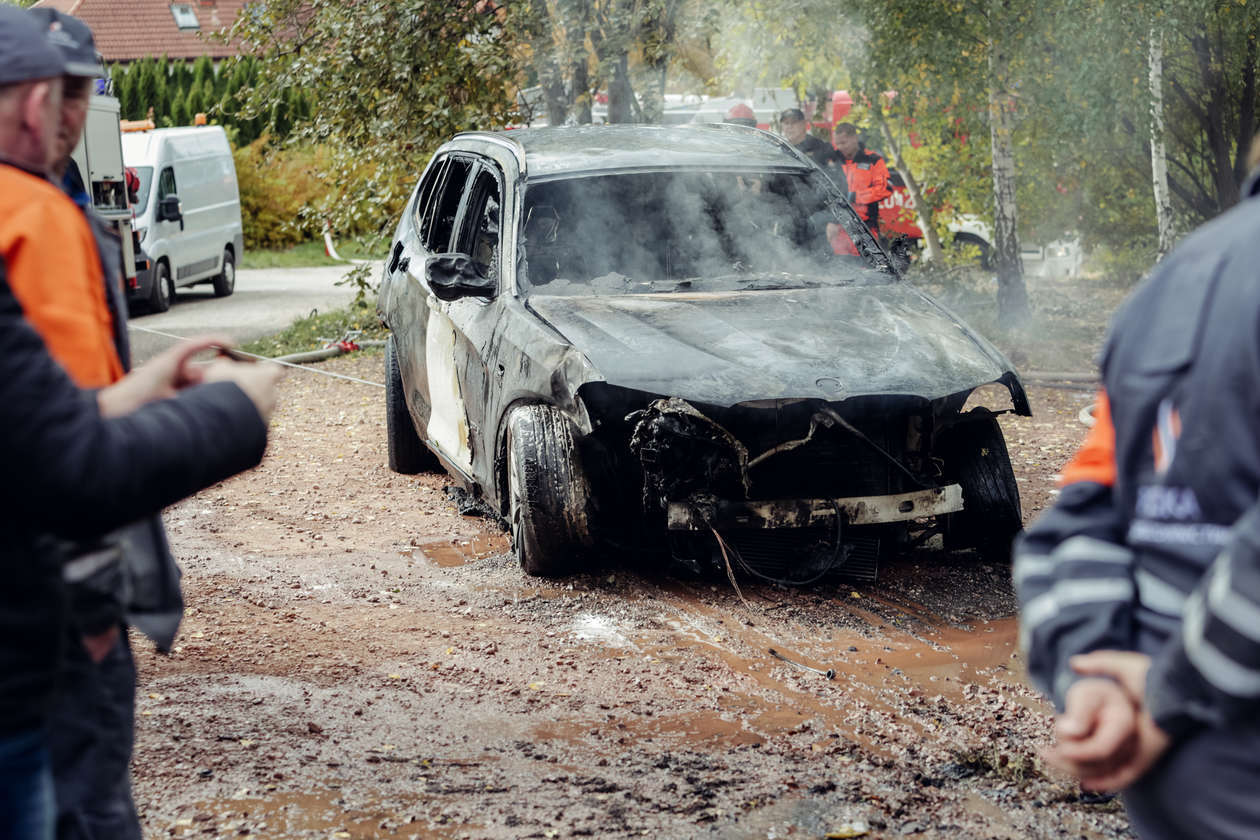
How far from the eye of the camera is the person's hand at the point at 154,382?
1753 millimetres

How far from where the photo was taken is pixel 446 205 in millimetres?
7227

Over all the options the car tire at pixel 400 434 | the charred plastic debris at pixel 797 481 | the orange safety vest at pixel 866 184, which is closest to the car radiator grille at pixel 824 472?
the charred plastic debris at pixel 797 481

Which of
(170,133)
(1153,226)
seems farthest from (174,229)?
(1153,226)

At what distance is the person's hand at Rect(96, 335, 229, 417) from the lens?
5.75 feet

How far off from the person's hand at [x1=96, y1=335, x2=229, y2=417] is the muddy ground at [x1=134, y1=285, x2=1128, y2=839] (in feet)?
6.10

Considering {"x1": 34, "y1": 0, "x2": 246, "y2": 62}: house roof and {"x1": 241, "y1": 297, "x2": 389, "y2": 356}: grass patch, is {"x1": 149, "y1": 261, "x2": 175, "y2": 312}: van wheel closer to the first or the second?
{"x1": 241, "y1": 297, "x2": 389, "y2": 356}: grass patch

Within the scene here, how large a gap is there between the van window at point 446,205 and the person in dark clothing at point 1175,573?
5.57 m

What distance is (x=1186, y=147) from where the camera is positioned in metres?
13.1

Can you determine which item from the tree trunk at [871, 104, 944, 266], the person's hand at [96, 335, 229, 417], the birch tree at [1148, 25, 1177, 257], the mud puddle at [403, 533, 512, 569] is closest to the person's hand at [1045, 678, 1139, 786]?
the person's hand at [96, 335, 229, 417]

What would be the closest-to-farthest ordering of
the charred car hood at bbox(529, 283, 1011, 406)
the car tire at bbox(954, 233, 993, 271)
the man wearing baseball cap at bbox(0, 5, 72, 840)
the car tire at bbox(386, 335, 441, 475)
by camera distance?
the man wearing baseball cap at bbox(0, 5, 72, 840), the charred car hood at bbox(529, 283, 1011, 406), the car tire at bbox(386, 335, 441, 475), the car tire at bbox(954, 233, 993, 271)

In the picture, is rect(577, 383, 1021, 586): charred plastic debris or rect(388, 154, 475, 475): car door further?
rect(388, 154, 475, 475): car door

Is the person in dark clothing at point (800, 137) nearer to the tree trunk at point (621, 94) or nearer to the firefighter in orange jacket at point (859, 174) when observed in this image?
the firefighter in orange jacket at point (859, 174)

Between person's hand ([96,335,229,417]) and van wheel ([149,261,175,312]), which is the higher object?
person's hand ([96,335,229,417])

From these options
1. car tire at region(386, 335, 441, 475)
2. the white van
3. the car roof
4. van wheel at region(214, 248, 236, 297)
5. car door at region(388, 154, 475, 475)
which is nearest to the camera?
the car roof
